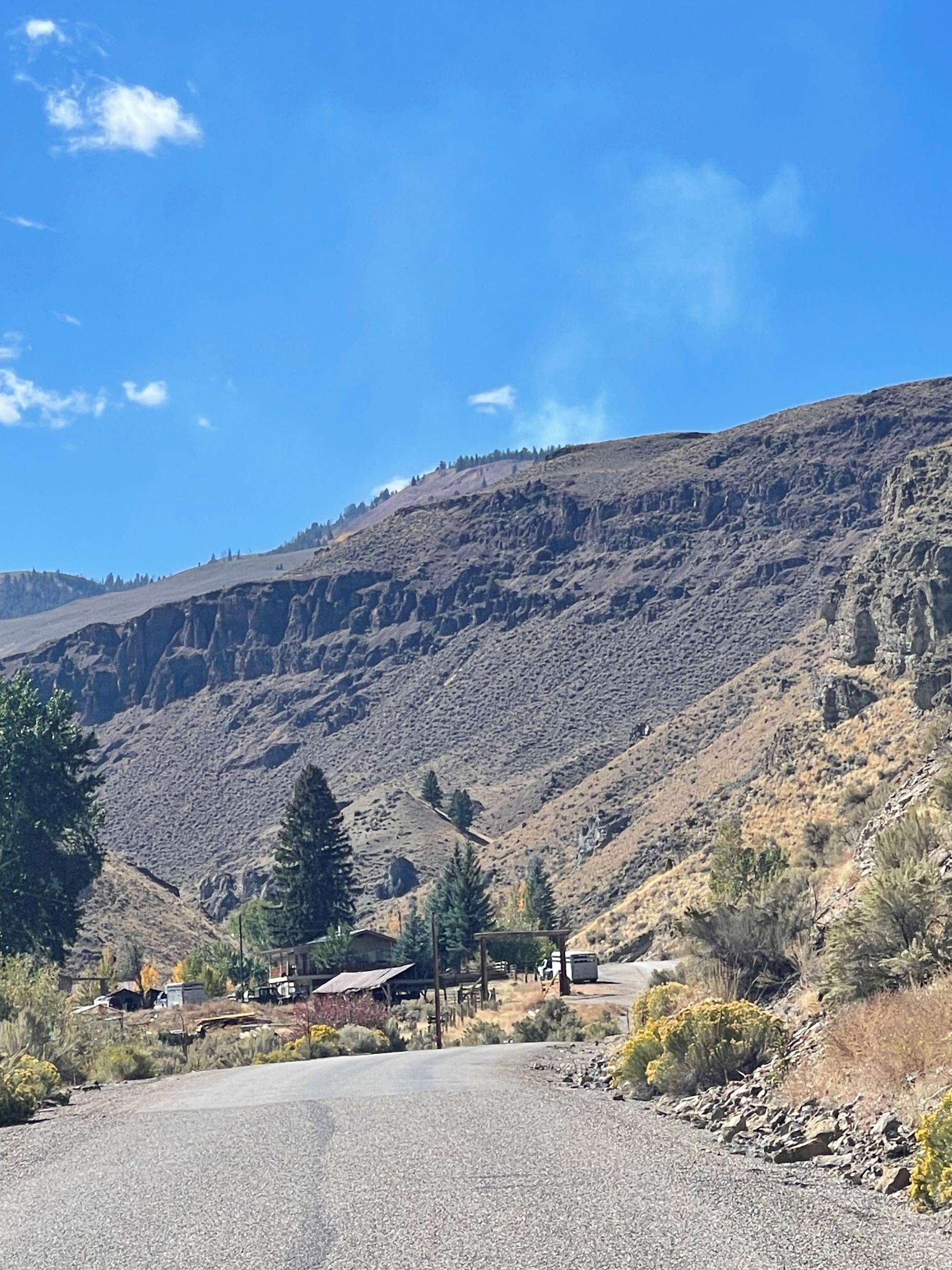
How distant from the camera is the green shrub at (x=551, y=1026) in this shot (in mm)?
38312

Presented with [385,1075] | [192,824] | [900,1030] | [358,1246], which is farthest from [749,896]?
[192,824]

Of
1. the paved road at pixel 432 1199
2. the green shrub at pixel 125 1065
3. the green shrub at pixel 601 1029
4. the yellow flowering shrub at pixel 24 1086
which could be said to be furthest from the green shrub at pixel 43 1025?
the green shrub at pixel 601 1029

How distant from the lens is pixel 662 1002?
926 inches

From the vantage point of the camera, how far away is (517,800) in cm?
13450

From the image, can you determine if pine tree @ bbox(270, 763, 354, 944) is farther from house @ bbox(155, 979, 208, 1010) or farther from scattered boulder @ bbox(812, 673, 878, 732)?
scattered boulder @ bbox(812, 673, 878, 732)

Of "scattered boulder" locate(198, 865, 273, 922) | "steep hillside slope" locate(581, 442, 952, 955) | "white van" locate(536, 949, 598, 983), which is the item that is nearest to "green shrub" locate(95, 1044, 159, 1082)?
"white van" locate(536, 949, 598, 983)

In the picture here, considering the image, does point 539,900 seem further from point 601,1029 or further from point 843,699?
point 601,1029

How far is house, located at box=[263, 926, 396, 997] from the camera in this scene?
75.2m

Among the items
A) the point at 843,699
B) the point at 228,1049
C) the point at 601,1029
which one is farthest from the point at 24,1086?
the point at 843,699

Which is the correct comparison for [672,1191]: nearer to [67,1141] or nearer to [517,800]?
[67,1141]

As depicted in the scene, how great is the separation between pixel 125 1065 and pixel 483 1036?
42.0ft

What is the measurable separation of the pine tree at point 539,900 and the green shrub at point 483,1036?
4261 cm

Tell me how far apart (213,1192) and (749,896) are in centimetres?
1410

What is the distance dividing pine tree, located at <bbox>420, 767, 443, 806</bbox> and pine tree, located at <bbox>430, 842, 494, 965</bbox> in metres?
52.0
